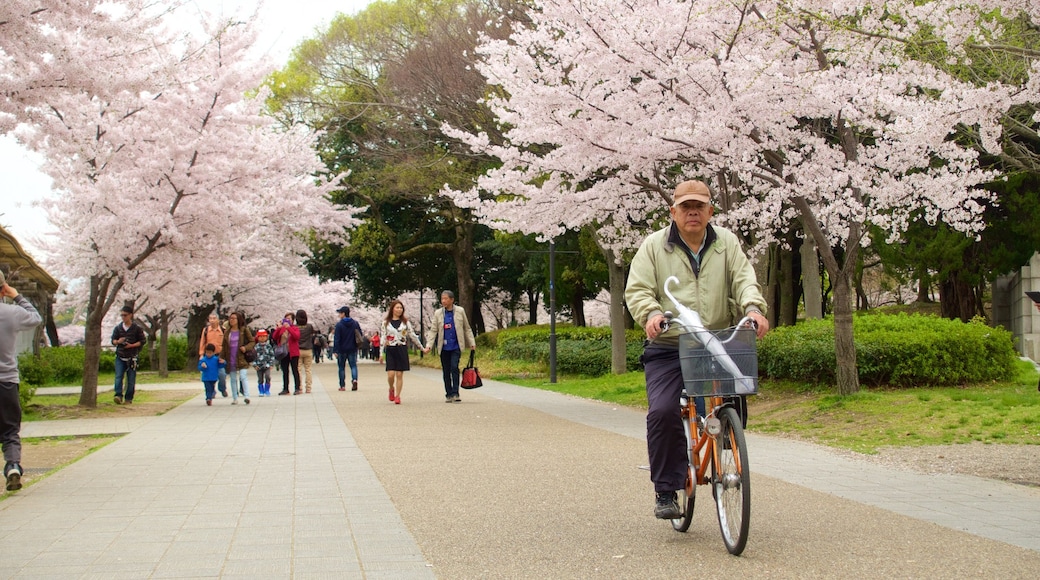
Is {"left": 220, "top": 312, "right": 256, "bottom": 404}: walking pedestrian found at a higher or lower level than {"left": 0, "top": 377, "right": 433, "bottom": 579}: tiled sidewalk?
higher

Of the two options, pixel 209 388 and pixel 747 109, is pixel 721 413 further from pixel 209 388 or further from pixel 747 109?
pixel 209 388

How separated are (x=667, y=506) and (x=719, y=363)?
0.99 m

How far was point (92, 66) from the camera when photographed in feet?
33.2

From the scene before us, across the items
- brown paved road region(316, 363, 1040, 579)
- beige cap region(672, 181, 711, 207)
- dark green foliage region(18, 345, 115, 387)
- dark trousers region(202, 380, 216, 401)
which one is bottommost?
brown paved road region(316, 363, 1040, 579)

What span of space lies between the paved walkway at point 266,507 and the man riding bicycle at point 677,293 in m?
0.50

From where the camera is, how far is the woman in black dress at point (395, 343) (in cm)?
1733

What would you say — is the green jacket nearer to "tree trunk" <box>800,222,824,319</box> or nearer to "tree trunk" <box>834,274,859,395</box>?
"tree trunk" <box>834,274,859,395</box>

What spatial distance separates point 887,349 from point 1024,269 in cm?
1304

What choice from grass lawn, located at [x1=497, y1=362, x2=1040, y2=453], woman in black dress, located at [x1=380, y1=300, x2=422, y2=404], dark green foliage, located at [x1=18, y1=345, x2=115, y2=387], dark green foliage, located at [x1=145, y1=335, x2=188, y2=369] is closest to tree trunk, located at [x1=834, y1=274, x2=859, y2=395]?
grass lawn, located at [x1=497, y1=362, x2=1040, y2=453]

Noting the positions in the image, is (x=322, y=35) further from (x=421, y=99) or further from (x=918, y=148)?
(x=918, y=148)

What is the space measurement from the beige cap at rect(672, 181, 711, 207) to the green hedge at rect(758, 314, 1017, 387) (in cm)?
984

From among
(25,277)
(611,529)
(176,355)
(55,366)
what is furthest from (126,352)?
(176,355)

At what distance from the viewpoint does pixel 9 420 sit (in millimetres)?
7961

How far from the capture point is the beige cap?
18.5 ft
